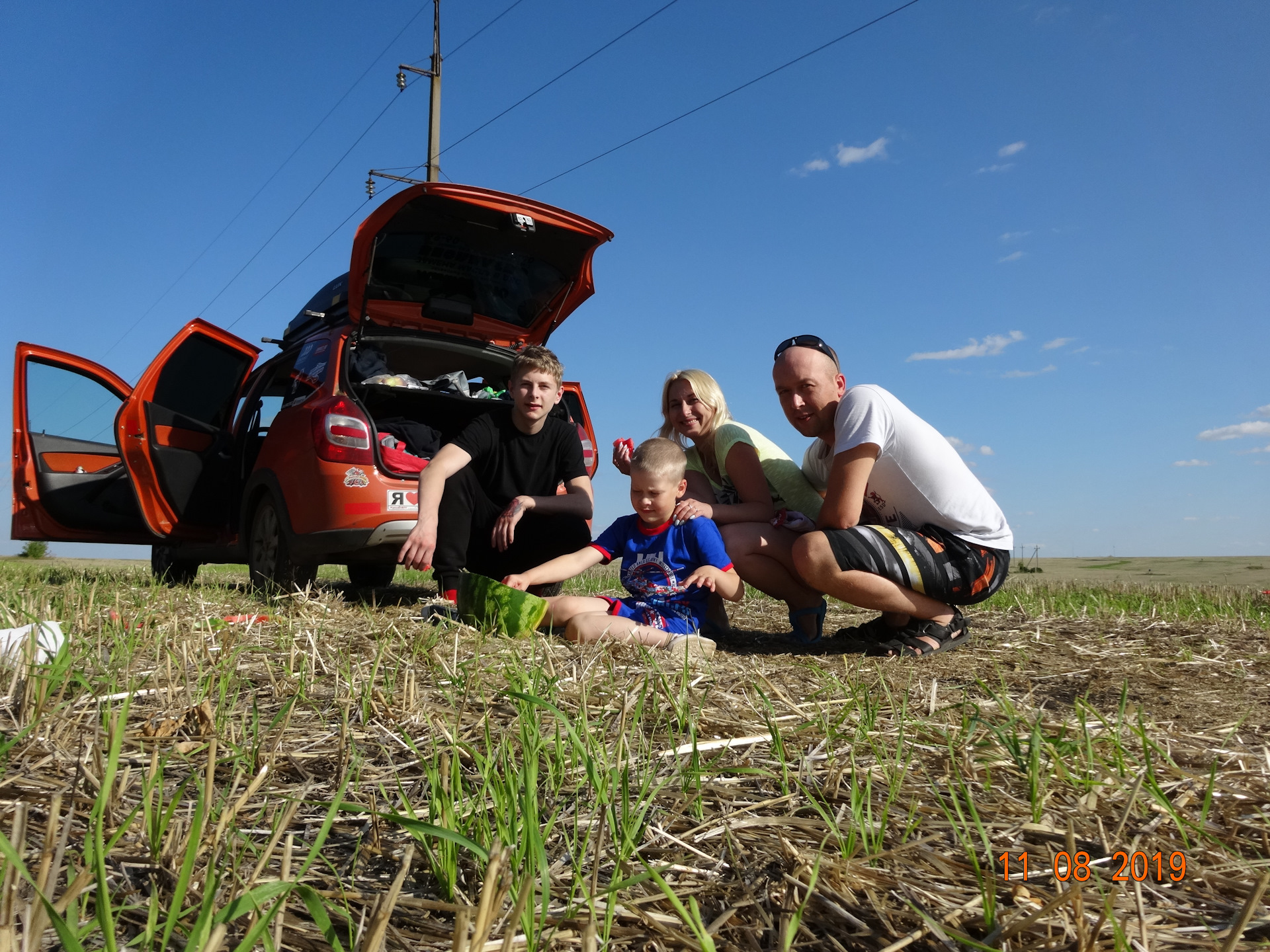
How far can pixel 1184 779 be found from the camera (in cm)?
172

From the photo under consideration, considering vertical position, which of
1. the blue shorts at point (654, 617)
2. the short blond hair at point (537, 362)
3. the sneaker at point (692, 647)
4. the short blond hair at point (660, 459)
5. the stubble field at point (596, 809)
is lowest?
the stubble field at point (596, 809)

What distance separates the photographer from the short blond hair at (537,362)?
4.56 meters

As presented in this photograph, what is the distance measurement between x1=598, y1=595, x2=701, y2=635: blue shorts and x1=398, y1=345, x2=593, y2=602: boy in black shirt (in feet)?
3.03

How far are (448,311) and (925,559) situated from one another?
395 cm

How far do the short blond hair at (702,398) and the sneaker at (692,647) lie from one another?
1.24 metres

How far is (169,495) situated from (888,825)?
587 centimetres

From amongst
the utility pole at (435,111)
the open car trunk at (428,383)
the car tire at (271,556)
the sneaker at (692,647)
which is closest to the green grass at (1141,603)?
the sneaker at (692,647)

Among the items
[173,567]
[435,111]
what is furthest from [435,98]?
[173,567]

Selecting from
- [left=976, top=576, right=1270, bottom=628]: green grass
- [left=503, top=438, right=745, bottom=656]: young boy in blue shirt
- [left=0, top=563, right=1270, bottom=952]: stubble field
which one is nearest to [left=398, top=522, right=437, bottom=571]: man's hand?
[left=503, top=438, right=745, bottom=656]: young boy in blue shirt

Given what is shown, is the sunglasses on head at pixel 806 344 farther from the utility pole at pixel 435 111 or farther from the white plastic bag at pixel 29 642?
the utility pole at pixel 435 111

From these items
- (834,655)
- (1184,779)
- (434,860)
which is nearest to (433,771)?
(434,860)

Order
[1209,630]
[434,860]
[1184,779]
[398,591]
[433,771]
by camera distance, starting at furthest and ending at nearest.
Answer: [398,591]
[1209,630]
[1184,779]
[433,771]
[434,860]

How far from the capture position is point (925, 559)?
Result: 12.0ft

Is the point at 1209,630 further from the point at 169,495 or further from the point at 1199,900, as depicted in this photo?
the point at 169,495
